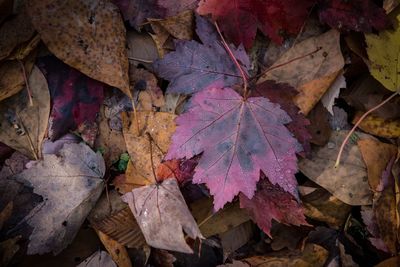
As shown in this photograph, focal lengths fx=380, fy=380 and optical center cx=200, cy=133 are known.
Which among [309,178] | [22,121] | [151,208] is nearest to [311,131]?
[309,178]

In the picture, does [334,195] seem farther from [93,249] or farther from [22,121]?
[22,121]

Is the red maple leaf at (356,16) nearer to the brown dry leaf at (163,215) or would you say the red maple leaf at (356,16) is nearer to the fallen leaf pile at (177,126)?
the fallen leaf pile at (177,126)

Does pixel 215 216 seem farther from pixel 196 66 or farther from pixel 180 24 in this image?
pixel 180 24

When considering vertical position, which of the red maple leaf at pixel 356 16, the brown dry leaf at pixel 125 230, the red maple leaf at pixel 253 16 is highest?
the red maple leaf at pixel 356 16

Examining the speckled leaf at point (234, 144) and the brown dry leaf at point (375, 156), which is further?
the brown dry leaf at point (375, 156)

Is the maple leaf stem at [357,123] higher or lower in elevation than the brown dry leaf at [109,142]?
higher

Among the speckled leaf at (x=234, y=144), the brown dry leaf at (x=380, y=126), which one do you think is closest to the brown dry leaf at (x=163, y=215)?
the speckled leaf at (x=234, y=144)
